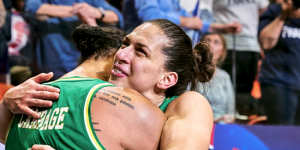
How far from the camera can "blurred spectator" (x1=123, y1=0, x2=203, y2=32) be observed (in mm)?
2896

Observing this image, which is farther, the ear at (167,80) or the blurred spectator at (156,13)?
the blurred spectator at (156,13)

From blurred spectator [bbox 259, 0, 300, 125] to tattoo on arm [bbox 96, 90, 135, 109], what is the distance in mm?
2200

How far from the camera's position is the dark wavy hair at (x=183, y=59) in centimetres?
176

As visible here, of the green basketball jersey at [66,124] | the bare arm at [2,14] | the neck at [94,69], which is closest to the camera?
the green basketball jersey at [66,124]

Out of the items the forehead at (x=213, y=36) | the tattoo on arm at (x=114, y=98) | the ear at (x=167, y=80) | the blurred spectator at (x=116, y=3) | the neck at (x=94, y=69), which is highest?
the blurred spectator at (x=116, y=3)

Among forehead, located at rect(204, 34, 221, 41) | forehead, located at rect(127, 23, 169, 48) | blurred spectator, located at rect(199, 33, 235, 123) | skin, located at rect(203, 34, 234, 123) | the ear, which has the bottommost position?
blurred spectator, located at rect(199, 33, 235, 123)

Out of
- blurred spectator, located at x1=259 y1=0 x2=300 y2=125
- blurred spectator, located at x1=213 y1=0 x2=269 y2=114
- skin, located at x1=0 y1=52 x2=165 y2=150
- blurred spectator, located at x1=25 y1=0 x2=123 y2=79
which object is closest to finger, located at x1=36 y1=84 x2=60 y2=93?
skin, located at x1=0 y1=52 x2=165 y2=150

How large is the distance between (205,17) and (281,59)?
0.78 meters

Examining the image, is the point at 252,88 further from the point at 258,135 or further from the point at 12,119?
the point at 12,119

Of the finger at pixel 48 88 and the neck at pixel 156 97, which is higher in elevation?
the finger at pixel 48 88

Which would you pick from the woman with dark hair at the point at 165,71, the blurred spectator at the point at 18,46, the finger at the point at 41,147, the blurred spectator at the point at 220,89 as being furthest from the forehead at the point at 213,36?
the finger at the point at 41,147

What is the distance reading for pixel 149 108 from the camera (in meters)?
1.35

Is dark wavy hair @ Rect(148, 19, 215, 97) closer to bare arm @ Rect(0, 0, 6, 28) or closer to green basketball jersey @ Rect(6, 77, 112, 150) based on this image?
green basketball jersey @ Rect(6, 77, 112, 150)

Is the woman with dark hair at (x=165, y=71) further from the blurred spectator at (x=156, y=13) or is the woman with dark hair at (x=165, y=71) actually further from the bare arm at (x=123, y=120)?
the blurred spectator at (x=156, y=13)
